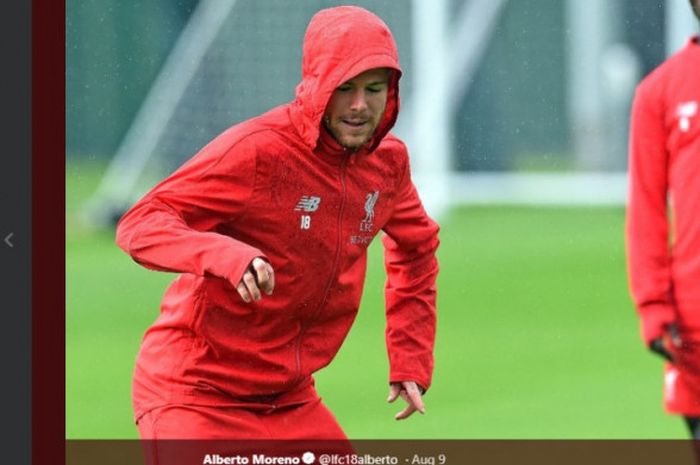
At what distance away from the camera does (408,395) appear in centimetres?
472

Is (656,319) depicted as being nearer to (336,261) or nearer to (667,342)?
(667,342)

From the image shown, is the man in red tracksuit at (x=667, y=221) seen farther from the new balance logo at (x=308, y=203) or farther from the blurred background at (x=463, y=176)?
the blurred background at (x=463, y=176)

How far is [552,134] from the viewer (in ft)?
46.2

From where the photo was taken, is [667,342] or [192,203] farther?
[192,203]

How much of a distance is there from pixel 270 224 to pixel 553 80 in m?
10.1

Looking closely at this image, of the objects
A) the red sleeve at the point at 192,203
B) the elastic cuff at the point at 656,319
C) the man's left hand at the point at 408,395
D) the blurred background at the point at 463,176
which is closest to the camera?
the elastic cuff at the point at 656,319

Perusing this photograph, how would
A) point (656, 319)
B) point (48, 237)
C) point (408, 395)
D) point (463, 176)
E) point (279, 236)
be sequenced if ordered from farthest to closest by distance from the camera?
point (463, 176), point (408, 395), point (279, 236), point (48, 237), point (656, 319)

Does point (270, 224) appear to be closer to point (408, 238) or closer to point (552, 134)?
point (408, 238)

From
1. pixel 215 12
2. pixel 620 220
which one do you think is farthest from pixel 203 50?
pixel 620 220

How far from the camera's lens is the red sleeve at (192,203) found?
4.12 m

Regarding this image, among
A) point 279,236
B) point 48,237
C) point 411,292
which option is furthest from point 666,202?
point 48,237

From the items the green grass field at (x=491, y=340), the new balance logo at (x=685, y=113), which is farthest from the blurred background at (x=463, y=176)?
the new balance logo at (x=685, y=113)

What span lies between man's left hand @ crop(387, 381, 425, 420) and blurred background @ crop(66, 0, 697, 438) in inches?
99.1

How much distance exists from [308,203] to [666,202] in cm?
97
